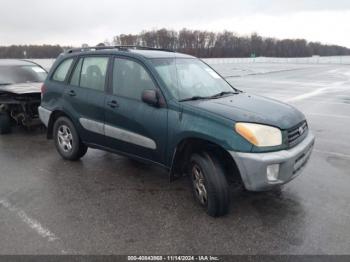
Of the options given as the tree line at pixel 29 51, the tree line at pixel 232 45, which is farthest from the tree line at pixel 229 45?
the tree line at pixel 29 51

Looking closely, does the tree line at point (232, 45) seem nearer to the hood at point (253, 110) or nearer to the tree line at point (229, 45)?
the tree line at point (229, 45)

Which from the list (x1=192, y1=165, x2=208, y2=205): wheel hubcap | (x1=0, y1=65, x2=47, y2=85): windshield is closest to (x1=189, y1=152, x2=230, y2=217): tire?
(x1=192, y1=165, x2=208, y2=205): wheel hubcap

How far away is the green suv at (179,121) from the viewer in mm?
3486

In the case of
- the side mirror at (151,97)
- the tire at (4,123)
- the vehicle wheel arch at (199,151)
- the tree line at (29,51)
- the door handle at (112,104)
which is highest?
the tree line at (29,51)

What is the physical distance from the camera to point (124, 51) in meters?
4.66

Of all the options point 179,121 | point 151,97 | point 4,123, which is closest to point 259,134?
point 179,121

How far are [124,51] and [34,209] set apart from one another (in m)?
2.37

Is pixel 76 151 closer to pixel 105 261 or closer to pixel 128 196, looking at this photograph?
pixel 128 196

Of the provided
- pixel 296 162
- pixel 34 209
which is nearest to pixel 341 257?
pixel 296 162

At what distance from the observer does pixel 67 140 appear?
5.58 m

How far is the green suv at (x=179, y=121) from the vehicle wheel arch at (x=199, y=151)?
0.04ft

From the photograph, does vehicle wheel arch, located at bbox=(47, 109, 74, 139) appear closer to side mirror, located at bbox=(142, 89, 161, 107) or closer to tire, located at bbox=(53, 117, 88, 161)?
tire, located at bbox=(53, 117, 88, 161)

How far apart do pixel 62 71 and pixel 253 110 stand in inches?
133

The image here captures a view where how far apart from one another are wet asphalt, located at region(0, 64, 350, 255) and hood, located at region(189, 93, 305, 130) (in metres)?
1.05
